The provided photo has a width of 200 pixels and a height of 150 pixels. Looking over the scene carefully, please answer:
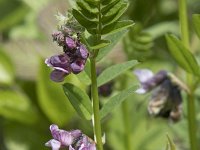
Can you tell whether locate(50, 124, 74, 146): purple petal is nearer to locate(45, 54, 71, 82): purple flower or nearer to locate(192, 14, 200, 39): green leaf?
locate(45, 54, 71, 82): purple flower

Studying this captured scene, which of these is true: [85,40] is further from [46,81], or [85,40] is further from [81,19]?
[46,81]

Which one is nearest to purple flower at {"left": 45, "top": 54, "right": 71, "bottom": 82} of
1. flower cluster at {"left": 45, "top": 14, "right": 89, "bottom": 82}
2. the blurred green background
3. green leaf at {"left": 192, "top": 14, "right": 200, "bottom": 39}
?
flower cluster at {"left": 45, "top": 14, "right": 89, "bottom": 82}

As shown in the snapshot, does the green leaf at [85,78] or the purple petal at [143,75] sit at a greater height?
the green leaf at [85,78]

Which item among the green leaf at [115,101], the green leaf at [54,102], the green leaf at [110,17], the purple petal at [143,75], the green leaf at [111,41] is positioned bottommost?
the green leaf at [54,102]

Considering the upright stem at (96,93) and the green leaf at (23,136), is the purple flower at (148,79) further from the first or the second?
the green leaf at (23,136)

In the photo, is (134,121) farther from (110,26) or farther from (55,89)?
(110,26)

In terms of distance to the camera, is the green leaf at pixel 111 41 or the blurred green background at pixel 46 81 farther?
the blurred green background at pixel 46 81

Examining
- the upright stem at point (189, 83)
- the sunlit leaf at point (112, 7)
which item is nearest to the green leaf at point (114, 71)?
the sunlit leaf at point (112, 7)
